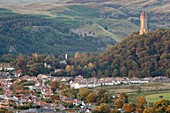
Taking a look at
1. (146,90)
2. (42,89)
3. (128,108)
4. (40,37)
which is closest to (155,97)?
(146,90)

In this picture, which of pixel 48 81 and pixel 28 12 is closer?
pixel 48 81

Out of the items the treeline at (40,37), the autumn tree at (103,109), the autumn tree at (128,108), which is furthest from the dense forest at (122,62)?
the autumn tree at (103,109)

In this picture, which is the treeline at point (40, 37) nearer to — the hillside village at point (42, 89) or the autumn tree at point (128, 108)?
the hillside village at point (42, 89)

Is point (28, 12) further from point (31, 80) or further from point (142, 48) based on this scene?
point (31, 80)

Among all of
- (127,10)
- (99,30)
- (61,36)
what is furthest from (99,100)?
(127,10)

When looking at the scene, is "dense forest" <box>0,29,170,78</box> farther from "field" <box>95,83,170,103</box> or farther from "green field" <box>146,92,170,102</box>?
"green field" <box>146,92,170,102</box>

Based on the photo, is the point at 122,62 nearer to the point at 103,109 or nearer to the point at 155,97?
the point at 155,97

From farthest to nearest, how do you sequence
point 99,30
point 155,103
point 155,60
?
point 99,30 → point 155,60 → point 155,103
